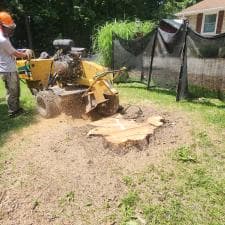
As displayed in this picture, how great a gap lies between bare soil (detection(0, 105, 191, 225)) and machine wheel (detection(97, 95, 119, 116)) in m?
0.65

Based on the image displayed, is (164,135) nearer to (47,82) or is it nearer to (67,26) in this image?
(47,82)

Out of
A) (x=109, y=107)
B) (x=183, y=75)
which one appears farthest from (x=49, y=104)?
(x=183, y=75)

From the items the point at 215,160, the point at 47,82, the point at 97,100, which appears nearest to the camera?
A: the point at 215,160

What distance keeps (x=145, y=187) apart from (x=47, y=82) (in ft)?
12.8

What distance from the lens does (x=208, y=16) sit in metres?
21.8

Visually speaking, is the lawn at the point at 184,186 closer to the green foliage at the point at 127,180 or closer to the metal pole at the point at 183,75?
the green foliage at the point at 127,180

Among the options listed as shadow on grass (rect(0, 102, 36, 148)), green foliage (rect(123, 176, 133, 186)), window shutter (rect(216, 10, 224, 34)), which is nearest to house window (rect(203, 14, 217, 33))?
window shutter (rect(216, 10, 224, 34))

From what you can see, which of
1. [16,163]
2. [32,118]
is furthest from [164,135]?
[32,118]

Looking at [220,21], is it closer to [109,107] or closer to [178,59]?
[178,59]

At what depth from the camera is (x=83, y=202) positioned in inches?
142

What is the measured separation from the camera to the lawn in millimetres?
3350

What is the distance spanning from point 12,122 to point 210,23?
18585mm

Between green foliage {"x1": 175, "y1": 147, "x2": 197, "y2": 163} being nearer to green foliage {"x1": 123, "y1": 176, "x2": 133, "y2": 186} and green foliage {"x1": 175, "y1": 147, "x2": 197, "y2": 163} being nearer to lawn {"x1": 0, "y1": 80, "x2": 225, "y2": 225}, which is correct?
lawn {"x1": 0, "y1": 80, "x2": 225, "y2": 225}

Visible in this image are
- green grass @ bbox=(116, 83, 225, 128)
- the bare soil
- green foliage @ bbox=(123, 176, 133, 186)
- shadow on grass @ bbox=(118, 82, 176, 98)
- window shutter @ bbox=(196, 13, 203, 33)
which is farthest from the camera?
window shutter @ bbox=(196, 13, 203, 33)
